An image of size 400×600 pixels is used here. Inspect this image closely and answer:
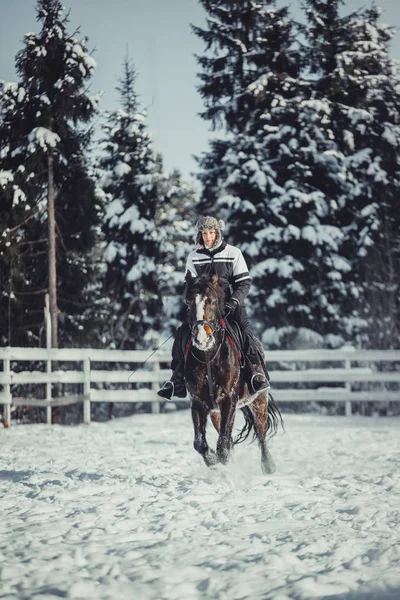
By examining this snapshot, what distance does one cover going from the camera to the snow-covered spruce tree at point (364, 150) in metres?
20.1

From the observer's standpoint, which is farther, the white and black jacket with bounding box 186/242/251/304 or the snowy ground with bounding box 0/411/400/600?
the white and black jacket with bounding box 186/242/251/304

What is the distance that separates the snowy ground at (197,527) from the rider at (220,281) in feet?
3.22

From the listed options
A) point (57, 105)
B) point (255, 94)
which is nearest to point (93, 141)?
point (57, 105)

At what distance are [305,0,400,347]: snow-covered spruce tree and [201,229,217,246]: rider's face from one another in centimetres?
1397

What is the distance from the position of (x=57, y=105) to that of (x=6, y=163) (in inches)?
83.9

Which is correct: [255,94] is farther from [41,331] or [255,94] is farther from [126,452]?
[126,452]

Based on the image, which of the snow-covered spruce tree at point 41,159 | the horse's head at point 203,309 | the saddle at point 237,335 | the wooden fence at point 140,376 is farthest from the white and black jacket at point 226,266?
the snow-covered spruce tree at point 41,159

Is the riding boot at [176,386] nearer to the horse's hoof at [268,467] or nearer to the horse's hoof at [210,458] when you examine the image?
the horse's hoof at [210,458]

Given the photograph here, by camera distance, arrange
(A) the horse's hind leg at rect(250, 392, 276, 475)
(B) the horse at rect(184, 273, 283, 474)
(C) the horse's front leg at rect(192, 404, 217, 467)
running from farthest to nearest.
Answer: (A) the horse's hind leg at rect(250, 392, 276, 475)
(C) the horse's front leg at rect(192, 404, 217, 467)
(B) the horse at rect(184, 273, 283, 474)

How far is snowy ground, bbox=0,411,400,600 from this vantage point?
3164 mm

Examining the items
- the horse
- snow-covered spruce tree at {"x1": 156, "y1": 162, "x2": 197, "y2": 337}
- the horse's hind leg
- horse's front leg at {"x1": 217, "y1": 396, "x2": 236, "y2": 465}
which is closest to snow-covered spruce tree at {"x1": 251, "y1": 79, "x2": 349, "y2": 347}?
snow-covered spruce tree at {"x1": 156, "y1": 162, "x2": 197, "y2": 337}

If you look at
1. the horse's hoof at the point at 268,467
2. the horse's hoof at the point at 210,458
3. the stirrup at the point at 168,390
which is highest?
the stirrup at the point at 168,390

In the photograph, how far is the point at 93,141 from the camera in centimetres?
1789

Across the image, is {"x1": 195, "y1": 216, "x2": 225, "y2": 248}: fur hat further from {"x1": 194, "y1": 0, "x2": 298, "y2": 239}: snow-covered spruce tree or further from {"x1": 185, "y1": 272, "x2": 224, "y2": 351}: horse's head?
{"x1": 194, "y1": 0, "x2": 298, "y2": 239}: snow-covered spruce tree
